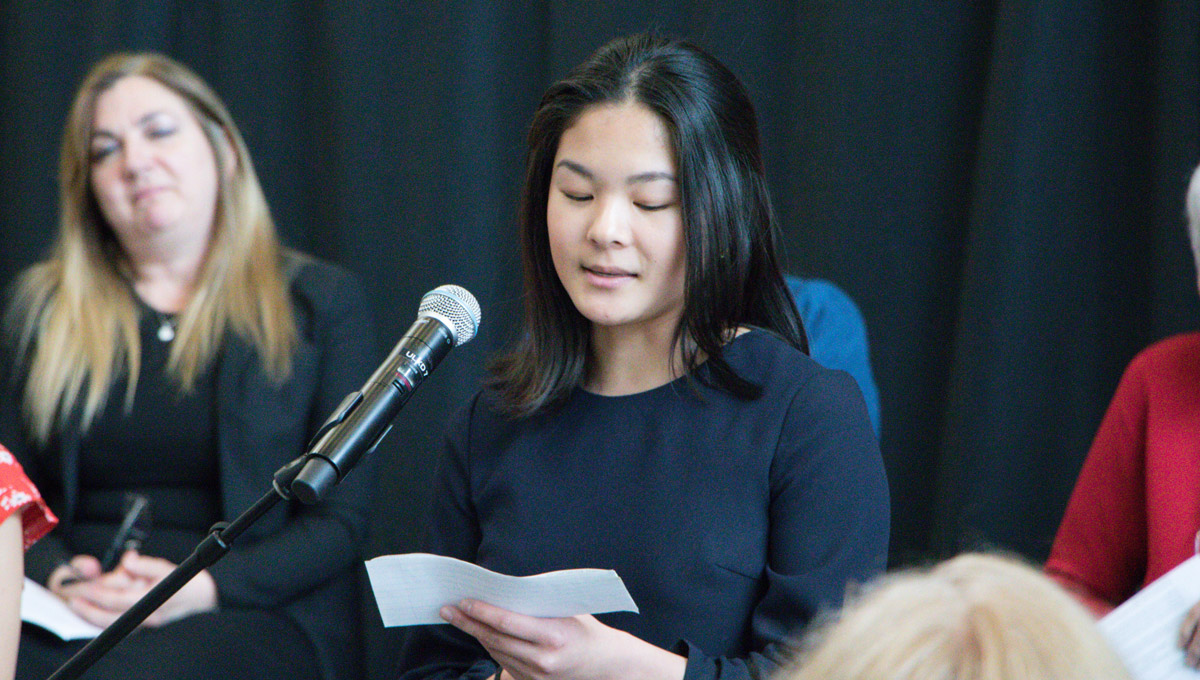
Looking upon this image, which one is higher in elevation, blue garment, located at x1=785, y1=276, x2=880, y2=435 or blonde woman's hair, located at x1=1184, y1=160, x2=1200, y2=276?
blonde woman's hair, located at x1=1184, y1=160, x2=1200, y2=276

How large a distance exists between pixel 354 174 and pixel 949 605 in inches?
94.8

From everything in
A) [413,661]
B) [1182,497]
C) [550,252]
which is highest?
[550,252]

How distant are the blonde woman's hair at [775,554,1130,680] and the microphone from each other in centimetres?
45

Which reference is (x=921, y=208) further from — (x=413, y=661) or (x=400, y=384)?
(x=400, y=384)

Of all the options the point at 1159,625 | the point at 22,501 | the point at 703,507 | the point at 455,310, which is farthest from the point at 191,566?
the point at 1159,625

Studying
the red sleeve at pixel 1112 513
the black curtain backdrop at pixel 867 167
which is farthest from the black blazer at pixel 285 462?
the red sleeve at pixel 1112 513

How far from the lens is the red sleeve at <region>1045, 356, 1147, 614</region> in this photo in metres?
1.73

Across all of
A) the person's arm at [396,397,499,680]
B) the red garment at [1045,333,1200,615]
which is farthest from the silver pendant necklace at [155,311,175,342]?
the red garment at [1045,333,1200,615]

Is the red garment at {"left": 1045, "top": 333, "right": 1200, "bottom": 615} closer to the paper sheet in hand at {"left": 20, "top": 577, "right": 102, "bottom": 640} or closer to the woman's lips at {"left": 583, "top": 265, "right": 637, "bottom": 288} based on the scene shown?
the woman's lips at {"left": 583, "top": 265, "right": 637, "bottom": 288}

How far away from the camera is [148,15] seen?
2.88m

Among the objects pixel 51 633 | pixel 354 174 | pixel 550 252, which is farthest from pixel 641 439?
pixel 354 174

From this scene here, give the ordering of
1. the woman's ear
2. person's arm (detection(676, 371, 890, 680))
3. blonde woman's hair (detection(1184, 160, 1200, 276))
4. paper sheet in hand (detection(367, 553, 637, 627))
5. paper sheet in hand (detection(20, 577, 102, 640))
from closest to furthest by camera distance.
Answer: paper sheet in hand (detection(367, 553, 637, 627)) → person's arm (detection(676, 371, 890, 680)) → blonde woman's hair (detection(1184, 160, 1200, 276)) → paper sheet in hand (detection(20, 577, 102, 640)) → the woman's ear

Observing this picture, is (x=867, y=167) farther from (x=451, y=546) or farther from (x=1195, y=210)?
(x=451, y=546)

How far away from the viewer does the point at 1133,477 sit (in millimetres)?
1728
